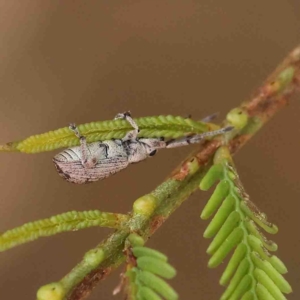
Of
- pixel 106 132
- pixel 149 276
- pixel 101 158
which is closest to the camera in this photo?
pixel 149 276

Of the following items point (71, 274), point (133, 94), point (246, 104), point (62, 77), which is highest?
point (62, 77)

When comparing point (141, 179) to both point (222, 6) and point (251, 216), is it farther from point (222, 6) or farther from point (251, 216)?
point (251, 216)

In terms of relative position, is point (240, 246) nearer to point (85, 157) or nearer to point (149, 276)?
point (149, 276)

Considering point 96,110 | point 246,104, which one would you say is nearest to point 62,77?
point 96,110

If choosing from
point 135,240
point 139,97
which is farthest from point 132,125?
point 139,97

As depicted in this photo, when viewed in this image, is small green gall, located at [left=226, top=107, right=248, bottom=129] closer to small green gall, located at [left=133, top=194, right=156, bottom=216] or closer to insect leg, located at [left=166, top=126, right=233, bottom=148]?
insect leg, located at [left=166, top=126, right=233, bottom=148]

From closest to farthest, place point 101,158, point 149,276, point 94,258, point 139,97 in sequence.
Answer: point 149,276 → point 94,258 → point 101,158 → point 139,97

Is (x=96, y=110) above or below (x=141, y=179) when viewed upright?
above

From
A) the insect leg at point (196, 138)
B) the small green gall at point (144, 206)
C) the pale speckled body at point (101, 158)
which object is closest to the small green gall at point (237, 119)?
the insect leg at point (196, 138)
